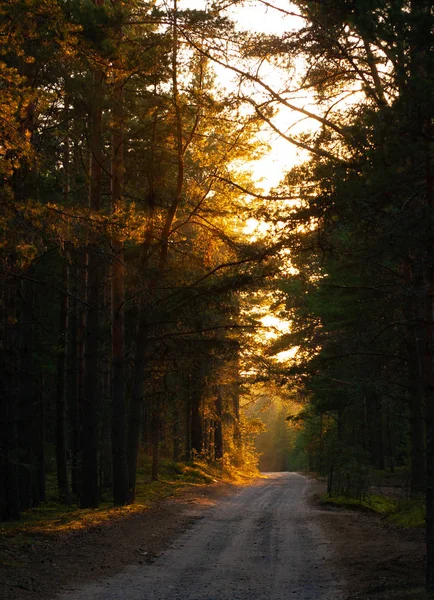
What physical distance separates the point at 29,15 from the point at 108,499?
16115mm

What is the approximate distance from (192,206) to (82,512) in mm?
8756

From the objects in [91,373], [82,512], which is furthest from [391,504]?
[91,373]

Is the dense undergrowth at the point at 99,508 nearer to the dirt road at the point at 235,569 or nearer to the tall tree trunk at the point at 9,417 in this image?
the tall tree trunk at the point at 9,417

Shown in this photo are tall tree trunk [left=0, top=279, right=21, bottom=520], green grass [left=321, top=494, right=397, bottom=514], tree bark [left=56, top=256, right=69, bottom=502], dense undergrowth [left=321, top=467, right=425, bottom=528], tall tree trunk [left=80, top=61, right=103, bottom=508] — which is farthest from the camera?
tree bark [left=56, top=256, right=69, bottom=502]

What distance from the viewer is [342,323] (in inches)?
864

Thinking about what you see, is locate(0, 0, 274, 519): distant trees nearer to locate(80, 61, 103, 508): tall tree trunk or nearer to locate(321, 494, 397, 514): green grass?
locate(80, 61, 103, 508): tall tree trunk

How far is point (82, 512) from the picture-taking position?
15648 mm

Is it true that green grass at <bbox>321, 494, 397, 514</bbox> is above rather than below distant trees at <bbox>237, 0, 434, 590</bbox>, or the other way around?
below

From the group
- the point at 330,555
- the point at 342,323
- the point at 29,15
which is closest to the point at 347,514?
the point at 342,323

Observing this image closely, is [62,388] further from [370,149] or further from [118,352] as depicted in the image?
[370,149]

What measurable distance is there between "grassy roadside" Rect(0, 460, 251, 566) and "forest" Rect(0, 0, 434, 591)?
672 mm

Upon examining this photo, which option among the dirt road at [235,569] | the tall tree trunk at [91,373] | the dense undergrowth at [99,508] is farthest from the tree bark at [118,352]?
the dirt road at [235,569]

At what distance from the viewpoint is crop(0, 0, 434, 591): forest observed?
914cm

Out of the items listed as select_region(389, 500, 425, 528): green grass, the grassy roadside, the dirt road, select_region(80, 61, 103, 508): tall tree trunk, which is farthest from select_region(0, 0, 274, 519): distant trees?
select_region(389, 500, 425, 528): green grass
